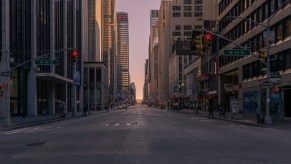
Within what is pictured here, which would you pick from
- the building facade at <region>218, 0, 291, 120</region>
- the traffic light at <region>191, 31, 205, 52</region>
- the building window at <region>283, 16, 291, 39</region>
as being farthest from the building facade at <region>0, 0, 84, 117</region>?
the traffic light at <region>191, 31, 205, 52</region>

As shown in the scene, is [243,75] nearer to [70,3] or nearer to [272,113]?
Result: [272,113]

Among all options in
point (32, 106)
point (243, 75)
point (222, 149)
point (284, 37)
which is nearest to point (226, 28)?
point (243, 75)

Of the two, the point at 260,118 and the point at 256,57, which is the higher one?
the point at 256,57

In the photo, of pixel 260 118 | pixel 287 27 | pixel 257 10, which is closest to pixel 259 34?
pixel 257 10

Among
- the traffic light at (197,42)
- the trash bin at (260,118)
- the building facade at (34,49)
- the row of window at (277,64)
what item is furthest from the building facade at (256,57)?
the building facade at (34,49)

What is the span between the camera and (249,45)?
59406 mm

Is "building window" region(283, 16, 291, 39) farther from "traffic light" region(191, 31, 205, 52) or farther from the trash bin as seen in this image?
"traffic light" region(191, 31, 205, 52)

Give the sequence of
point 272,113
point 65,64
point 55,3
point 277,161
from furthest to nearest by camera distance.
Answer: point 65,64
point 55,3
point 272,113
point 277,161

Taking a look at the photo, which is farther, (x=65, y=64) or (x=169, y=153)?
(x=65, y=64)

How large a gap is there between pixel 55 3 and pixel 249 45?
4091 cm

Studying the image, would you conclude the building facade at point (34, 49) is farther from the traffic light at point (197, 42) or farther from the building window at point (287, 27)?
the traffic light at point (197, 42)

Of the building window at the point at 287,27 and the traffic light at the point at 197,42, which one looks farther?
the building window at the point at 287,27

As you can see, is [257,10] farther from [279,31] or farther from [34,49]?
[34,49]

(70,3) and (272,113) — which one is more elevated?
(70,3)
